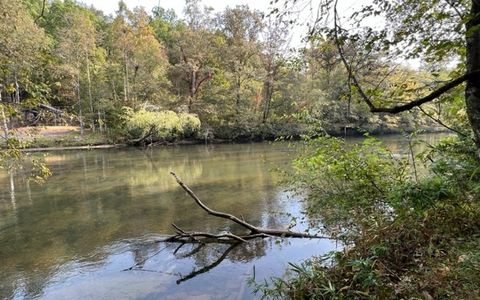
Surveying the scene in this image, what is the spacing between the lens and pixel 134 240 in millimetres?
7336

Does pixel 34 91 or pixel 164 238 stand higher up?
pixel 34 91

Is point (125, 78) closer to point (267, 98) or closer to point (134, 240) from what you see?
point (267, 98)

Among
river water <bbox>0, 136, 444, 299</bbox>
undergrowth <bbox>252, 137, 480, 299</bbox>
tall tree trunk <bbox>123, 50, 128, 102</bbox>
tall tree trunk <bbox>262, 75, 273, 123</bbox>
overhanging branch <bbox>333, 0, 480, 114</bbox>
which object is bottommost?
river water <bbox>0, 136, 444, 299</bbox>

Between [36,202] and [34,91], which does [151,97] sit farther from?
[34,91]

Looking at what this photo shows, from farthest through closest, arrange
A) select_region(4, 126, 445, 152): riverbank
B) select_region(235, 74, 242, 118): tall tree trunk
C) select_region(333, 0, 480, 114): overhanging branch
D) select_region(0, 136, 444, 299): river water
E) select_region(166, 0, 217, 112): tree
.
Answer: select_region(166, 0, 217, 112): tree < select_region(235, 74, 242, 118): tall tree trunk < select_region(4, 126, 445, 152): riverbank < select_region(0, 136, 444, 299): river water < select_region(333, 0, 480, 114): overhanging branch

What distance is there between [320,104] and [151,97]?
15355 mm

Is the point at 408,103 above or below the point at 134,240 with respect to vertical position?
above

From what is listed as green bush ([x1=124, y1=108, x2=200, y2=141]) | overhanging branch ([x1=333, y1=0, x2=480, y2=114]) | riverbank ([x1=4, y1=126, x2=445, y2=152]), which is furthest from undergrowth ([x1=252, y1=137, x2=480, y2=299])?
green bush ([x1=124, y1=108, x2=200, y2=141])

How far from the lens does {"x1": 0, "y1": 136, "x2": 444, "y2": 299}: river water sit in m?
5.41

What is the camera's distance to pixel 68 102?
32.9m

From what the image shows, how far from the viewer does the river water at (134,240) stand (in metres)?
5.41

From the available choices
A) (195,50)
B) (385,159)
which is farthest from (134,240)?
(195,50)

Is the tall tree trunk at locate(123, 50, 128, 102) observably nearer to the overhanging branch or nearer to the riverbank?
the riverbank

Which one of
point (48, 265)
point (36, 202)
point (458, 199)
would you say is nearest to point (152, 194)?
point (36, 202)
